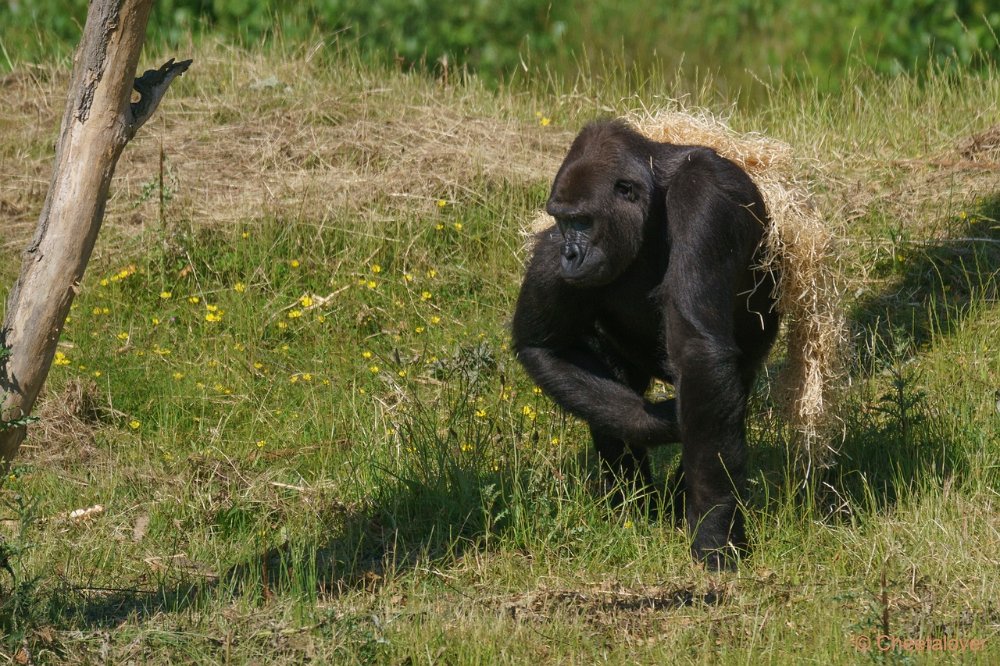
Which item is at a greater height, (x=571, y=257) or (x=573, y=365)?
(x=571, y=257)

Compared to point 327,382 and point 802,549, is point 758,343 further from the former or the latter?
point 327,382

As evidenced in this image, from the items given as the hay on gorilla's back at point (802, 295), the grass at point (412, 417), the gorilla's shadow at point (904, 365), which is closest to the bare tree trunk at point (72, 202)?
the grass at point (412, 417)

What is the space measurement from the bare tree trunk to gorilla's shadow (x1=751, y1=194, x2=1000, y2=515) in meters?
2.74

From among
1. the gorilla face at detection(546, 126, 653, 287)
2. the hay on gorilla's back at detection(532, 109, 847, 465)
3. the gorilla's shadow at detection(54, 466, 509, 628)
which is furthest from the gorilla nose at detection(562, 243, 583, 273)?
the gorilla's shadow at detection(54, 466, 509, 628)

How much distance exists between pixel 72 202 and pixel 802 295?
8.44ft

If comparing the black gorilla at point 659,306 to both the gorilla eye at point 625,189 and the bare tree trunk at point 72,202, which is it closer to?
the gorilla eye at point 625,189

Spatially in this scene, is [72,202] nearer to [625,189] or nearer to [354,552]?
→ [354,552]

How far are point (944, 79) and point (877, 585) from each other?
16.5 feet

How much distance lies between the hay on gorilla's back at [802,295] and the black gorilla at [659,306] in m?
0.09

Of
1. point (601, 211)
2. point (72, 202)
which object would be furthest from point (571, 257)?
point (72, 202)

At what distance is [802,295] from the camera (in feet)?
15.1

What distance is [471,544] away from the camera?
454cm

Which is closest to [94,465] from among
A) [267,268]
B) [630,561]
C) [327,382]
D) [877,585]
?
[327,382]

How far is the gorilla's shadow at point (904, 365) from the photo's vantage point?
195 inches
